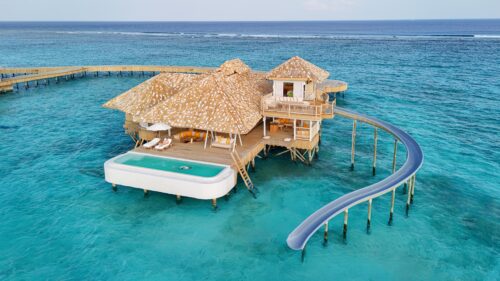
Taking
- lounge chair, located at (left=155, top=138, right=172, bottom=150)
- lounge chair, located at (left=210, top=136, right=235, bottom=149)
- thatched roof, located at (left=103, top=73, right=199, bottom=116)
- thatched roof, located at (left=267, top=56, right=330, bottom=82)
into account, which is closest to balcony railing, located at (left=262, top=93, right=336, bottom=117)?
thatched roof, located at (left=267, top=56, right=330, bottom=82)

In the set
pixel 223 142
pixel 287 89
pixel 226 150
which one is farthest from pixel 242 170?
pixel 287 89

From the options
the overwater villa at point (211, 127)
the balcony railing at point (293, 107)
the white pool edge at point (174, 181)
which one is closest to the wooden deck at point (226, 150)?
the overwater villa at point (211, 127)

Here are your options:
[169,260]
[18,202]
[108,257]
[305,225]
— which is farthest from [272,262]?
[18,202]

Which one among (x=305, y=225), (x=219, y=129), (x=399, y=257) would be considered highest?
(x=219, y=129)

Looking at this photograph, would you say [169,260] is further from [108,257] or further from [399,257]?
[399,257]

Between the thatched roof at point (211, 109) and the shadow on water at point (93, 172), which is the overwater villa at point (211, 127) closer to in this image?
the thatched roof at point (211, 109)

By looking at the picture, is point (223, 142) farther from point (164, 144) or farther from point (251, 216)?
point (251, 216)
